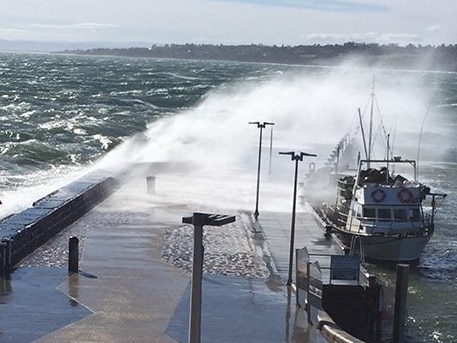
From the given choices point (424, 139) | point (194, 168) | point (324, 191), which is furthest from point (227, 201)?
point (424, 139)

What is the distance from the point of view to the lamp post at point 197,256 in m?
17.0

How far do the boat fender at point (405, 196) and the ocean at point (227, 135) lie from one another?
2390mm

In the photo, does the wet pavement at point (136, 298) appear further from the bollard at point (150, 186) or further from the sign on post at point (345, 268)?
the bollard at point (150, 186)

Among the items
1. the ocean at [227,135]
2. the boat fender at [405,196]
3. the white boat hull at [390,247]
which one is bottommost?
the ocean at [227,135]

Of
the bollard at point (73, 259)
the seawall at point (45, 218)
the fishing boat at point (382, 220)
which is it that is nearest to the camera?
the bollard at point (73, 259)

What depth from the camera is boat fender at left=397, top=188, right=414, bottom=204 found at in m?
38.2

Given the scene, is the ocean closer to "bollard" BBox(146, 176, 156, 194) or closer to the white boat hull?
the white boat hull

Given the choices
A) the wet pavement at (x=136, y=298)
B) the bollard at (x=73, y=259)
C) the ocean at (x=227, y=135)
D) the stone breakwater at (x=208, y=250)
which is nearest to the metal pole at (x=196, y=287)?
the wet pavement at (x=136, y=298)

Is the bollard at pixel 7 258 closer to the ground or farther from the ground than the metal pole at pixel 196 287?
closer to the ground

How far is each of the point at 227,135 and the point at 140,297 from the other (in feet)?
185

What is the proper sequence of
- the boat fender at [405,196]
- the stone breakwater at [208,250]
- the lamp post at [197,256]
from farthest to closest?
the boat fender at [405,196], the stone breakwater at [208,250], the lamp post at [197,256]

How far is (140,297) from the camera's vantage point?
25.9 m

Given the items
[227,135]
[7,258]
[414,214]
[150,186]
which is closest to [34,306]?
[7,258]

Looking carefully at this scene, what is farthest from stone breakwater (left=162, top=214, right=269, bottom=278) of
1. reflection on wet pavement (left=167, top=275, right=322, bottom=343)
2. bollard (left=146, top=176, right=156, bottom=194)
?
bollard (left=146, top=176, right=156, bottom=194)
